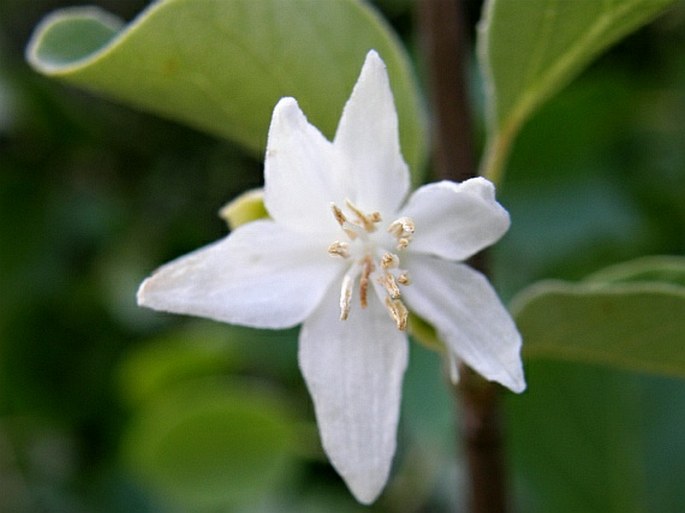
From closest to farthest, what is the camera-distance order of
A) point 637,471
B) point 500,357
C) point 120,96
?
1. point 500,357
2. point 120,96
3. point 637,471

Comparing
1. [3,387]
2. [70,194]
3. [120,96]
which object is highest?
[120,96]

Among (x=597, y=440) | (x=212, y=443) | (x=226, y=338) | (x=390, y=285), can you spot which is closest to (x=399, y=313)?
(x=390, y=285)

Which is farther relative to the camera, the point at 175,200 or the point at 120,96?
the point at 175,200

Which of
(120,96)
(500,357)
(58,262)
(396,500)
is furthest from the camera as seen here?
(58,262)

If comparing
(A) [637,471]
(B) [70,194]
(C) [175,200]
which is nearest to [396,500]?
(A) [637,471]

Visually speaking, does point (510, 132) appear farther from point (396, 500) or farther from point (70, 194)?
point (70, 194)

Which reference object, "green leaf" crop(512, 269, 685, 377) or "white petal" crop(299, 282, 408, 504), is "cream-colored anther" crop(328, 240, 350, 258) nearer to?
"white petal" crop(299, 282, 408, 504)
